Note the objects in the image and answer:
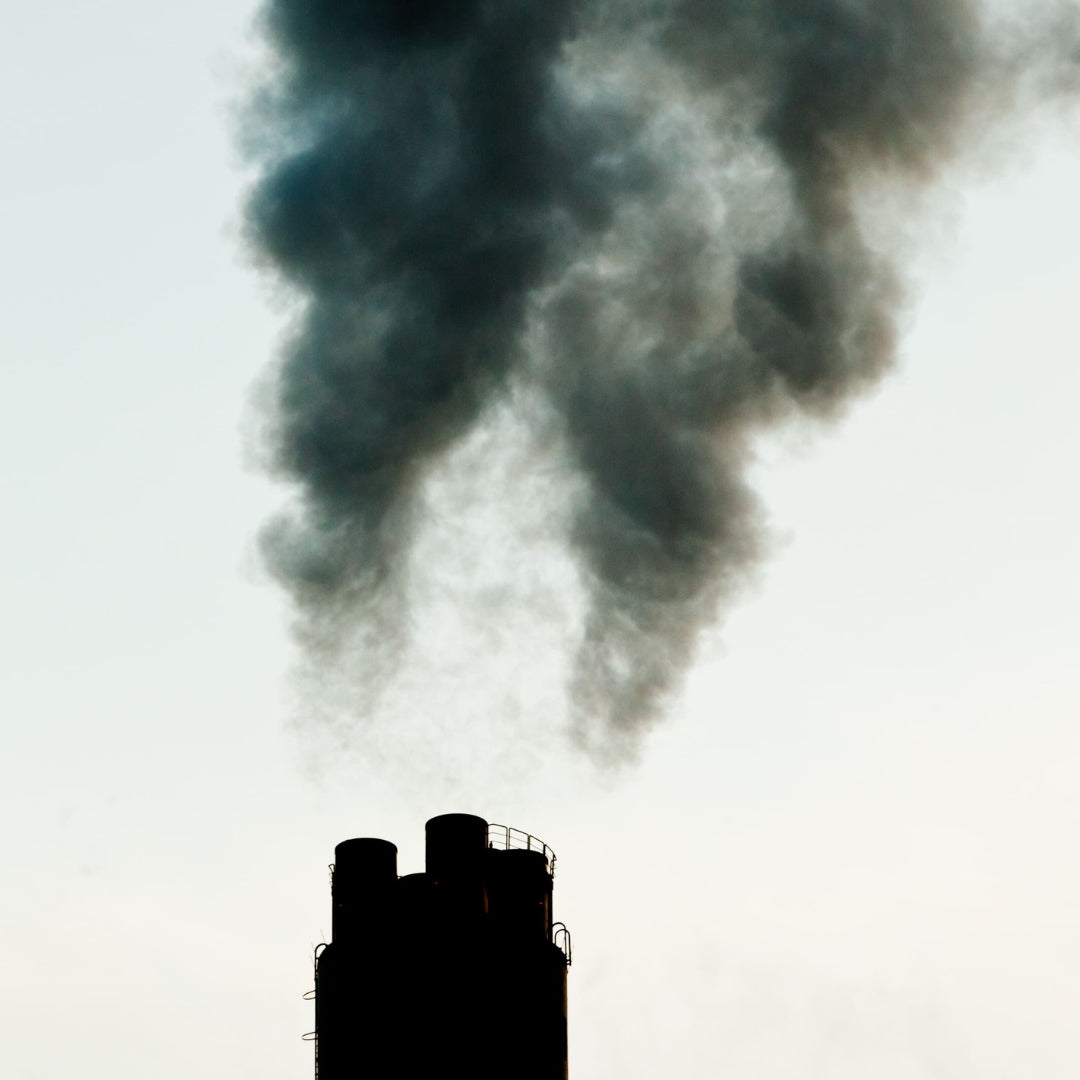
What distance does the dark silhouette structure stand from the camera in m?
28.2

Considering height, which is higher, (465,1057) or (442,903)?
(442,903)

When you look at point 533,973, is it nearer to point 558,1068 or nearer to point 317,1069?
point 558,1068

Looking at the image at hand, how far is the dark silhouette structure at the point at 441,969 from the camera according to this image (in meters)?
28.2

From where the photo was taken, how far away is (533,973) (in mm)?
29219

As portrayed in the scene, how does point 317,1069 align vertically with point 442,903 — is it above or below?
below

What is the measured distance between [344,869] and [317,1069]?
2947 mm

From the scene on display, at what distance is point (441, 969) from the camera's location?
1126 inches

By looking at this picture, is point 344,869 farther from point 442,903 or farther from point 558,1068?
point 558,1068

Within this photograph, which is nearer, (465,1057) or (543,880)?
(465,1057)

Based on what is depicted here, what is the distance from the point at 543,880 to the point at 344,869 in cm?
311

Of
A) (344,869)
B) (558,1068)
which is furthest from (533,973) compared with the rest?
(344,869)

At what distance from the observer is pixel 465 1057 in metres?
28.1

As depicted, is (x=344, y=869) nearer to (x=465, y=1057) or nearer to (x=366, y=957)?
(x=366, y=957)

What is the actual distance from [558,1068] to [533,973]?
1435 millimetres
